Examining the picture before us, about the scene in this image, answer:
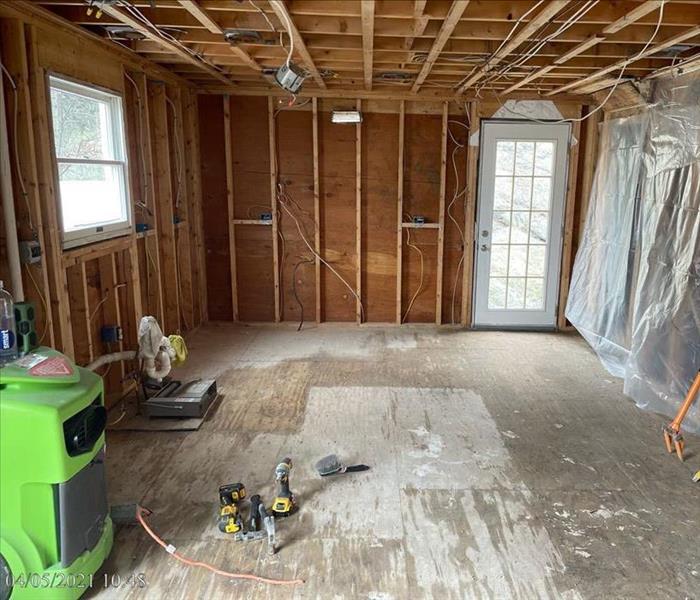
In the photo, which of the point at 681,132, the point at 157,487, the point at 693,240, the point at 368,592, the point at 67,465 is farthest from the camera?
the point at 681,132

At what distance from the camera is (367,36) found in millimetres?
3297

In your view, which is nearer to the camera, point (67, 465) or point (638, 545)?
point (67, 465)

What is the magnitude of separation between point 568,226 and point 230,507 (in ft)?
15.4

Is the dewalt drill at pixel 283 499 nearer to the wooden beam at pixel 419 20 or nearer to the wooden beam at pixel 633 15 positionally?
the wooden beam at pixel 419 20

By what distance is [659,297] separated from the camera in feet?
12.8

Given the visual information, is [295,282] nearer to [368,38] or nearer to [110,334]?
[110,334]

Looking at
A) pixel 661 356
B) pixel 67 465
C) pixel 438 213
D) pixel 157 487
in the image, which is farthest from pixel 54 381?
pixel 438 213

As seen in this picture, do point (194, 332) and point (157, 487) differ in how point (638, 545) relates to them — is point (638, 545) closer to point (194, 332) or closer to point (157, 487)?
point (157, 487)

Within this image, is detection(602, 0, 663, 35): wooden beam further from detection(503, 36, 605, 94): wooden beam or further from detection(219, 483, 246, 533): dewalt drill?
detection(219, 483, 246, 533): dewalt drill

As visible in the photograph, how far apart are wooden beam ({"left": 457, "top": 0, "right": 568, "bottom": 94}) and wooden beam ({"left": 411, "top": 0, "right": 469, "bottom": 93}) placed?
393 mm

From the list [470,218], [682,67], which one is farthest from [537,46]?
[470,218]

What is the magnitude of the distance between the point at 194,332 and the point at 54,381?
3776 millimetres

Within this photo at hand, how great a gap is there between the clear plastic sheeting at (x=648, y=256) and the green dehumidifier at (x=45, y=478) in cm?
354
